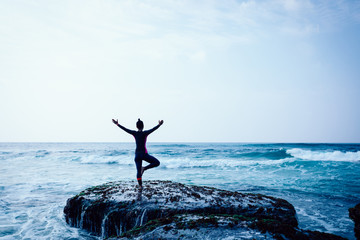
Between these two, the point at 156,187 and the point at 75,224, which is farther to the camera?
the point at 156,187

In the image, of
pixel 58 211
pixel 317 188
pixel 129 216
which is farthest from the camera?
pixel 317 188

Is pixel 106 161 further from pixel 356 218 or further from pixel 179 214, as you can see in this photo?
pixel 356 218

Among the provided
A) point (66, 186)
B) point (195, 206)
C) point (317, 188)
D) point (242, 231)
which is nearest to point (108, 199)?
point (195, 206)

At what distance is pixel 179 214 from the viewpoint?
4469 mm

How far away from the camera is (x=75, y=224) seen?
19.1 feet

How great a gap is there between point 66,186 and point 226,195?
8526 millimetres

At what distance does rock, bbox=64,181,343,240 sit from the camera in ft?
10.5

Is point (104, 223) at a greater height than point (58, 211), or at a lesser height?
greater

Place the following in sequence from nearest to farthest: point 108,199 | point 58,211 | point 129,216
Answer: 1. point 129,216
2. point 108,199
3. point 58,211

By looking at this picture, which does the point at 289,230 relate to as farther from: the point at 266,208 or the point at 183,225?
the point at 266,208

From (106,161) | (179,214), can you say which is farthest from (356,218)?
(106,161)

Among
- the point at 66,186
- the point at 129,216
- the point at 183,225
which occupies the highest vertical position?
the point at 183,225

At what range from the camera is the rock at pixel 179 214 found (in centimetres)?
321

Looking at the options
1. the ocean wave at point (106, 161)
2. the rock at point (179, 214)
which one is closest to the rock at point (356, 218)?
the rock at point (179, 214)
